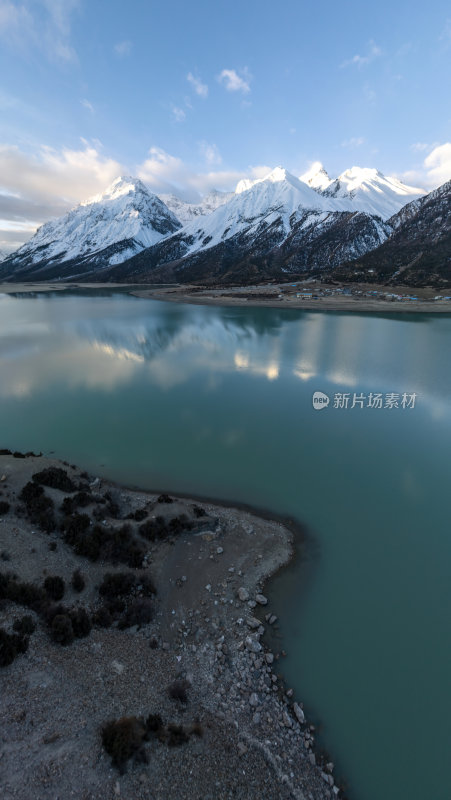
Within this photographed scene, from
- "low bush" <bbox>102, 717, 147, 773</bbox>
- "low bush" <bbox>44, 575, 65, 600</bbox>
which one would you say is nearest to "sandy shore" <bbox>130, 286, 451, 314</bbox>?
"low bush" <bbox>44, 575, 65, 600</bbox>

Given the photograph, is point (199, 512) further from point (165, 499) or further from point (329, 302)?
point (329, 302)

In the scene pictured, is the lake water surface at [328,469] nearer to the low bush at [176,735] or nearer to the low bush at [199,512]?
the low bush at [199,512]

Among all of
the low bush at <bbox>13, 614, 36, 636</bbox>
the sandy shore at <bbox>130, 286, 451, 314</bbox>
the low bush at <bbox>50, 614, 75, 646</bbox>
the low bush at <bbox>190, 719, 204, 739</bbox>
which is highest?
the sandy shore at <bbox>130, 286, 451, 314</bbox>

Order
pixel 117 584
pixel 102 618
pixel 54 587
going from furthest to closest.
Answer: pixel 117 584
pixel 54 587
pixel 102 618

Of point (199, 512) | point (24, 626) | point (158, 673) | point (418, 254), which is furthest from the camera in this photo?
point (418, 254)

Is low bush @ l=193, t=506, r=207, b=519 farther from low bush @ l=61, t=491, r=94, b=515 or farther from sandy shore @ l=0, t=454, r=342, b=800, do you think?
low bush @ l=61, t=491, r=94, b=515

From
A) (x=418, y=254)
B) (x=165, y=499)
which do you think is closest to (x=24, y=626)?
(x=165, y=499)
